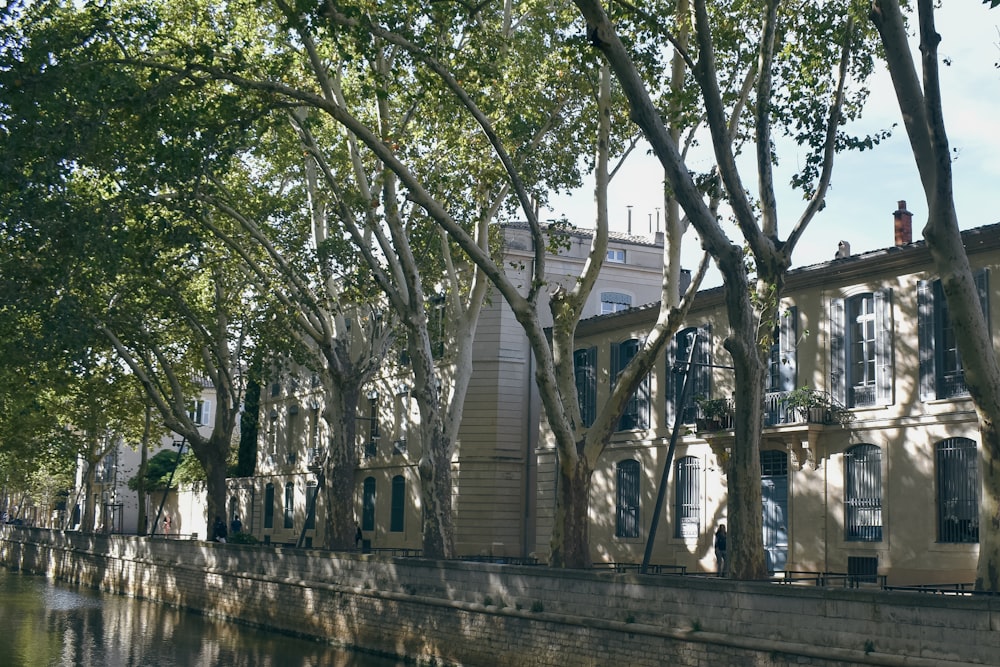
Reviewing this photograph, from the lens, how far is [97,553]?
47.8 metres

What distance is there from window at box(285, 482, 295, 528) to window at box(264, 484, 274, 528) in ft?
5.52

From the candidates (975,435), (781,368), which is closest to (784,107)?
(975,435)

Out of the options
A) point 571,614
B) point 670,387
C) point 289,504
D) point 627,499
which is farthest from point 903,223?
point 289,504

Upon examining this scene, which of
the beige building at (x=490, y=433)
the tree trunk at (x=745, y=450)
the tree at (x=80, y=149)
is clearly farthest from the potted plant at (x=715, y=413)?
the tree at (x=80, y=149)

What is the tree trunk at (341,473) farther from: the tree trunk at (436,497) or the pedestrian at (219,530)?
the pedestrian at (219,530)

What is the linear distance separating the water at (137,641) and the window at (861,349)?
1144 cm

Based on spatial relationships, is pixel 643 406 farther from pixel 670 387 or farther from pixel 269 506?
pixel 269 506

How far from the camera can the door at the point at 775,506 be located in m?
28.8

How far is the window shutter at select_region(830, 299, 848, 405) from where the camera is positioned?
90.2 feet

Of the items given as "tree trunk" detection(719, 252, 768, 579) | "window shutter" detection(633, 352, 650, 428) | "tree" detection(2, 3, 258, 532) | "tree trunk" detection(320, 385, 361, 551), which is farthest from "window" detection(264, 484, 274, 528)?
"tree trunk" detection(719, 252, 768, 579)

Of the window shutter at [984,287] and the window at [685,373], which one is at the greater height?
the window shutter at [984,287]

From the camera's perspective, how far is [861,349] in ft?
89.5

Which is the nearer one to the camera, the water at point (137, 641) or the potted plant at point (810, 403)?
the water at point (137, 641)

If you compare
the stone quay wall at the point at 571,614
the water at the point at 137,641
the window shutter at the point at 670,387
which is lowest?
the water at the point at 137,641
